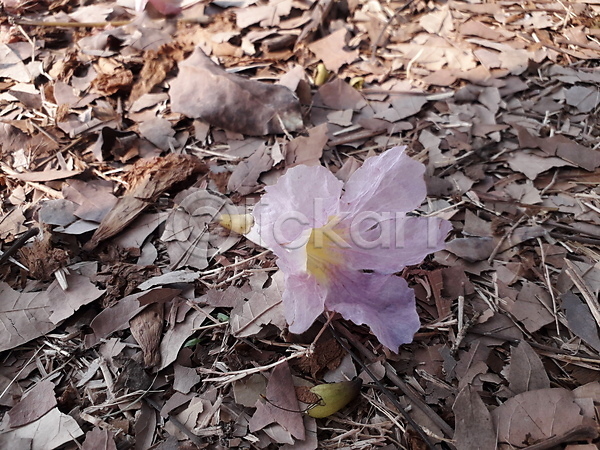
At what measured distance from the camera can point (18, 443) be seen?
1288 millimetres

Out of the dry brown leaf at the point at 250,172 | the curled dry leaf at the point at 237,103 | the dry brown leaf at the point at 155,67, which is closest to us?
the dry brown leaf at the point at 250,172

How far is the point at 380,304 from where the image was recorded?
1.35 m

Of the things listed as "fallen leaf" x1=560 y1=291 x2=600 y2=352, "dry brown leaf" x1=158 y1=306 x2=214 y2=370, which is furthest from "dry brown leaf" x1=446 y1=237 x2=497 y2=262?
"dry brown leaf" x1=158 y1=306 x2=214 y2=370

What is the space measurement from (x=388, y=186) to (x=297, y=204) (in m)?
0.27

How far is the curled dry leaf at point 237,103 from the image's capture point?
6.62ft

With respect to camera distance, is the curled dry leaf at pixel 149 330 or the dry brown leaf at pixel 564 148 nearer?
the curled dry leaf at pixel 149 330

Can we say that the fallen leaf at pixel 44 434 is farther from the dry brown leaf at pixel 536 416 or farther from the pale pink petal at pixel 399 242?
the dry brown leaf at pixel 536 416

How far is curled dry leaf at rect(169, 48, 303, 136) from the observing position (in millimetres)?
2018

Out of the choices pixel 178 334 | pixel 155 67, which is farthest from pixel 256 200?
pixel 155 67

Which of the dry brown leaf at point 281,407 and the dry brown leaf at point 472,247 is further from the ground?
the dry brown leaf at point 472,247

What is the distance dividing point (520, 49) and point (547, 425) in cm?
186

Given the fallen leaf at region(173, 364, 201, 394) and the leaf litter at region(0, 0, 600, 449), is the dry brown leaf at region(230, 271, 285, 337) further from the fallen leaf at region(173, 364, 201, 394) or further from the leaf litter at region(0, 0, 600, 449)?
the fallen leaf at region(173, 364, 201, 394)

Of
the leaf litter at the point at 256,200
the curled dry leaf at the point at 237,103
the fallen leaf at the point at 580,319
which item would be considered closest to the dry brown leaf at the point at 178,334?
the leaf litter at the point at 256,200

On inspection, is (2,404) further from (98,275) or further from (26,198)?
(26,198)
